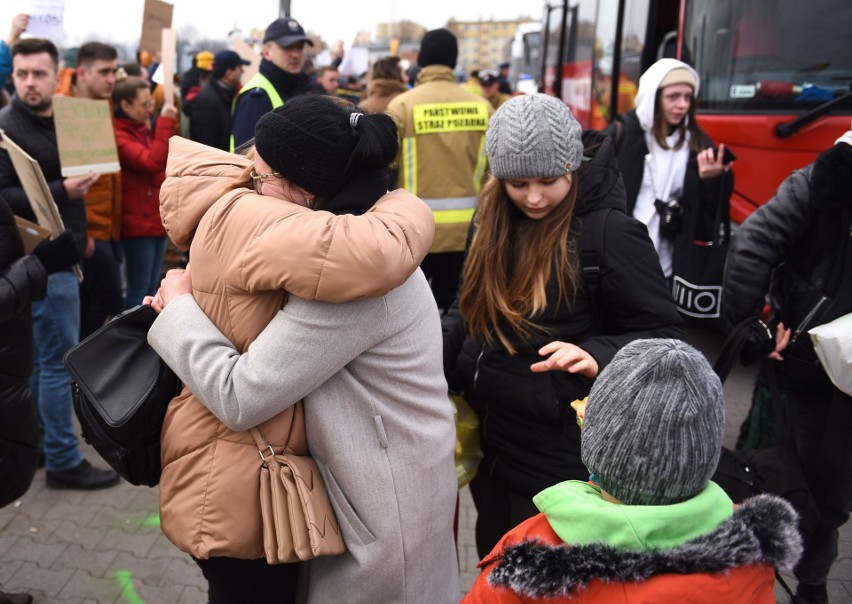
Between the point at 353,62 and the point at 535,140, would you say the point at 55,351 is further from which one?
the point at 353,62

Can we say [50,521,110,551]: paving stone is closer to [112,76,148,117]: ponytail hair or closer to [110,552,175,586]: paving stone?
[110,552,175,586]: paving stone

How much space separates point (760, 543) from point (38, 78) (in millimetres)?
3851

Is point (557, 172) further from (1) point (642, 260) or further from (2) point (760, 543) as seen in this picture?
(2) point (760, 543)

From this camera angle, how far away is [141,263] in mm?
5371

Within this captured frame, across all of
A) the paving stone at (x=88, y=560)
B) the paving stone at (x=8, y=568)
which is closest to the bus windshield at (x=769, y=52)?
the paving stone at (x=88, y=560)

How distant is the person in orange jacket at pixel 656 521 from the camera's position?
123 cm

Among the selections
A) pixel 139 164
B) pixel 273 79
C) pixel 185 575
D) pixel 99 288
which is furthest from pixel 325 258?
pixel 139 164

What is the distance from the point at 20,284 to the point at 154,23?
434 cm

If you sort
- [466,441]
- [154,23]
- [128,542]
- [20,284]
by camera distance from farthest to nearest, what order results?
[154,23] → [128,542] → [20,284] → [466,441]

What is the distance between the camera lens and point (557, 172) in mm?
2158

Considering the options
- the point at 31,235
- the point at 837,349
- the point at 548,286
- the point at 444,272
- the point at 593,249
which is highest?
the point at 593,249

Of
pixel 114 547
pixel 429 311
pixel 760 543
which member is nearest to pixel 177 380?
pixel 429 311

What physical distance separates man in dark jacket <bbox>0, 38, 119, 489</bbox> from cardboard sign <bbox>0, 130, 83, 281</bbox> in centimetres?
32

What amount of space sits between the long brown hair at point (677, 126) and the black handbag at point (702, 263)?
0.27 meters
